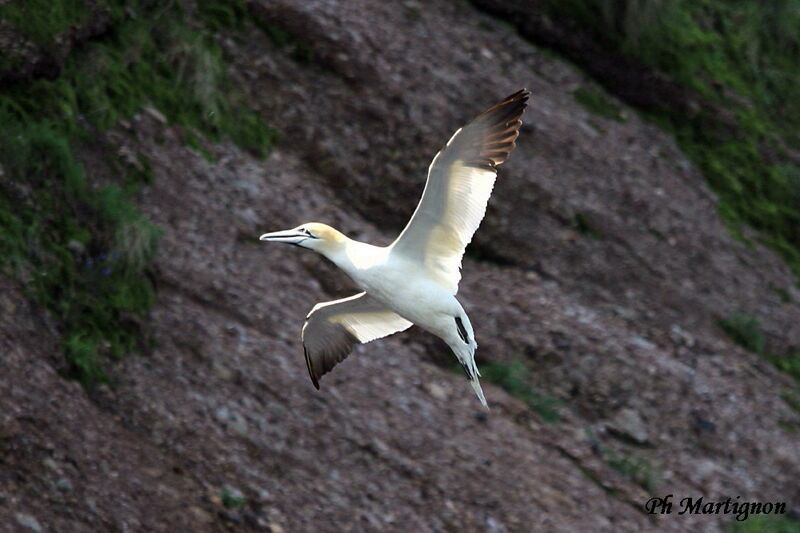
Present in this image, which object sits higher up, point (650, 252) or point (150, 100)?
point (150, 100)

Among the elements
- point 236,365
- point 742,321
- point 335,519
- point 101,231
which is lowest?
point 742,321

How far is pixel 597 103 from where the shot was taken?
471 inches

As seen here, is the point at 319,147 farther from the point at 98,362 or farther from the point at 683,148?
the point at 683,148

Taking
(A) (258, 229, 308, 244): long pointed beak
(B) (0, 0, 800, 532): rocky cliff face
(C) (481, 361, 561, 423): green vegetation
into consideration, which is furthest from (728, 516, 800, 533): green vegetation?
(A) (258, 229, 308, 244): long pointed beak

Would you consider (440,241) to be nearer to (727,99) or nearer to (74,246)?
(74,246)

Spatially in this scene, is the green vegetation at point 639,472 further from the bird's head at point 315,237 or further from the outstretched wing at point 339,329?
the bird's head at point 315,237

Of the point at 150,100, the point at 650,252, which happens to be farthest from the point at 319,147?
the point at 650,252

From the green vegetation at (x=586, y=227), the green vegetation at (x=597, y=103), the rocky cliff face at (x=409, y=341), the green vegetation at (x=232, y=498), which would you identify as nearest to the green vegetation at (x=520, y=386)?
the rocky cliff face at (x=409, y=341)

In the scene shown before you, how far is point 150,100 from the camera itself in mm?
9086

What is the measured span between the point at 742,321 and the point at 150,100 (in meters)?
5.60

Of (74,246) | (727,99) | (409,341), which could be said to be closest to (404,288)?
(74,246)

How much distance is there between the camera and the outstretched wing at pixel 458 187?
20.4ft

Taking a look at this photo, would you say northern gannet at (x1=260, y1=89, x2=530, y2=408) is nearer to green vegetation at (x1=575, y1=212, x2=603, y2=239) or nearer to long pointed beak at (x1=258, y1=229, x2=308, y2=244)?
long pointed beak at (x1=258, y1=229, x2=308, y2=244)

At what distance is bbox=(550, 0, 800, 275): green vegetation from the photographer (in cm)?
1235
